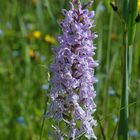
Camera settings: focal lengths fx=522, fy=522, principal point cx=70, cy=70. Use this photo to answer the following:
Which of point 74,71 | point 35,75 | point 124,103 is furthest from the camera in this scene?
point 35,75

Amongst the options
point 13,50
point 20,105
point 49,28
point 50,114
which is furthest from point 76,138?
point 49,28

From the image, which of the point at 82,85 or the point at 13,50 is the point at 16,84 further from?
the point at 82,85

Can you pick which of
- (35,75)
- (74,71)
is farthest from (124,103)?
(35,75)

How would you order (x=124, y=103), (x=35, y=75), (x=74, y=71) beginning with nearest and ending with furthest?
1. (x=74, y=71)
2. (x=124, y=103)
3. (x=35, y=75)

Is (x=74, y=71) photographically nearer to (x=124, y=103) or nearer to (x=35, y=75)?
(x=124, y=103)

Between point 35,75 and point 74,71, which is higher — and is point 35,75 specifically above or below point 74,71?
above

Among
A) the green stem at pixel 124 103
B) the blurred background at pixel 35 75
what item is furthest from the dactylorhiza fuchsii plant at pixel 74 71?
the blurred background at pixel 35 75

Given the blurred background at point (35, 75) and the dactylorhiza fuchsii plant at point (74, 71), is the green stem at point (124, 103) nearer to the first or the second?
the dactylorhiza fuchsii plant at point (74, 71)

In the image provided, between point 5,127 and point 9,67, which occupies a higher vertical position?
point 9,67

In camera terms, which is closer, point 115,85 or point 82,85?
point 82,85
